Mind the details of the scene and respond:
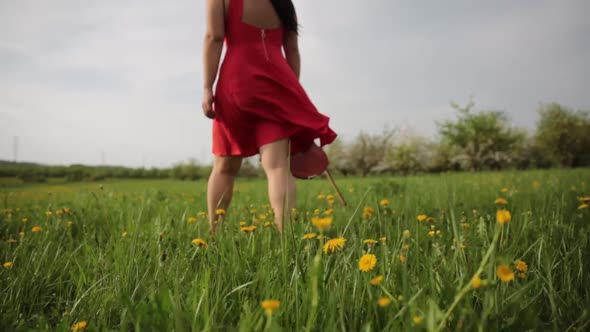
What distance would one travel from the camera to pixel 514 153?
27.8 metres

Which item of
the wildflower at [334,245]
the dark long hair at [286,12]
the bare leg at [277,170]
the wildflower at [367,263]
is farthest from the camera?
the dark long hair at [286,12]

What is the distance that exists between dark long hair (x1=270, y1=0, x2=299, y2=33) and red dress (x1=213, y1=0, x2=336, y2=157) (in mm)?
117

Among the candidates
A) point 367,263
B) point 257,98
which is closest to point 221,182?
point 257,98

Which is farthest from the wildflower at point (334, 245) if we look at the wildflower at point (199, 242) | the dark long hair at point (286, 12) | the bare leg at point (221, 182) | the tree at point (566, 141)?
the tree at point (566, 141)

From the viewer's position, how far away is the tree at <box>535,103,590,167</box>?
1169 inches

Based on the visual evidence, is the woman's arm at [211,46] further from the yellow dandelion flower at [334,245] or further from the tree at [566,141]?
the tree at [566,141]

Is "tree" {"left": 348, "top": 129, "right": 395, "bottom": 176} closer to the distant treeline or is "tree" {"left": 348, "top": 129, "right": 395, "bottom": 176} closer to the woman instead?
the distant treeline

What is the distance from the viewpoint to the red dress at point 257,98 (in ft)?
7.81

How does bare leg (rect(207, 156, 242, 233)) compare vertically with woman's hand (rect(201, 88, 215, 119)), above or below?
below

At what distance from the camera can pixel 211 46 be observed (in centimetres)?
244

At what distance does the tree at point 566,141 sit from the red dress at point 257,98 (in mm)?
33415

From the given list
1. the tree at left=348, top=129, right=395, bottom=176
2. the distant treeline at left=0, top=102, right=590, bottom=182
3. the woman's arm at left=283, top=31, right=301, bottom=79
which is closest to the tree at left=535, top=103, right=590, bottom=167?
the distant treeline at left=0, top=102, right=590, bottom=182

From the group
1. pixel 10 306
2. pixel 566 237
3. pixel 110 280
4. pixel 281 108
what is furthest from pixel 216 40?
pixel 566 237

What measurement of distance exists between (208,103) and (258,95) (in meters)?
0.35
